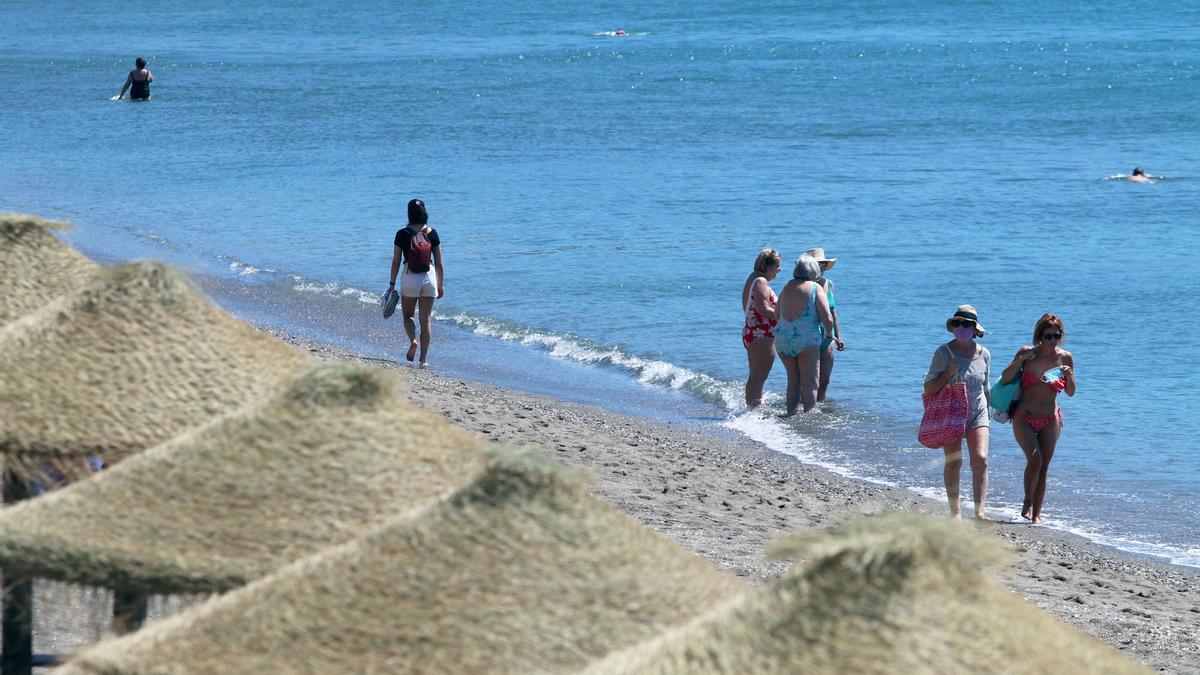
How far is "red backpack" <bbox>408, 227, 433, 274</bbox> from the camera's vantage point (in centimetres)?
1310

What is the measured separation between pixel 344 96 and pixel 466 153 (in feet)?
47.0

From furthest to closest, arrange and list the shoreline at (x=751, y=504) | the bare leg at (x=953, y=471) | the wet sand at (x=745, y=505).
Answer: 1. the bare leg at (x=953, y=471)
2. the shoreline at (x=751, y=504)
3. the wet sand at (x=745, y=505)

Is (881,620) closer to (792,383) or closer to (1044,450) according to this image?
(1044,450)

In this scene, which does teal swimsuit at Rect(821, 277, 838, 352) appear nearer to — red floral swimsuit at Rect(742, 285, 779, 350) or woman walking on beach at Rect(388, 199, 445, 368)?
red floral swimsuit at Rect(742, 285, 779, 350)

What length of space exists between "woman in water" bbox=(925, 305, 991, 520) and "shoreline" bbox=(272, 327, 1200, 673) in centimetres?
40

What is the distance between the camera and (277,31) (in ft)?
270

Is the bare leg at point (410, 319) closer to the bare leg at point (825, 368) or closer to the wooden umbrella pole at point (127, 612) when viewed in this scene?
the bare leg at point (825, 368)

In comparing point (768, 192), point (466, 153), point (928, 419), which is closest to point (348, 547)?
point (928, 419)

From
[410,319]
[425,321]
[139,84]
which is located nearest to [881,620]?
[425,321]

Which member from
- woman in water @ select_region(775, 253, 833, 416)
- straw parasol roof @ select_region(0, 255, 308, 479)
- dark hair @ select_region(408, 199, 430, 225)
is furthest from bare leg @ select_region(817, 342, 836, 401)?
straw parasol roof @ select_region(0, 255, 308, 479)

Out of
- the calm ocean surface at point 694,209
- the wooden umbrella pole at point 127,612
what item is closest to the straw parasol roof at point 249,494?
the wooden umbrella pole at point 127,612

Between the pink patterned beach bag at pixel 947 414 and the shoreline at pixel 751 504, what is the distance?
1.85ft

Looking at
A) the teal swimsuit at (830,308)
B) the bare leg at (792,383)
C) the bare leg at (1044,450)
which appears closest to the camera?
the bare leg at (1044,450)

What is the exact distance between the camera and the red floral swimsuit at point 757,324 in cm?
1291
